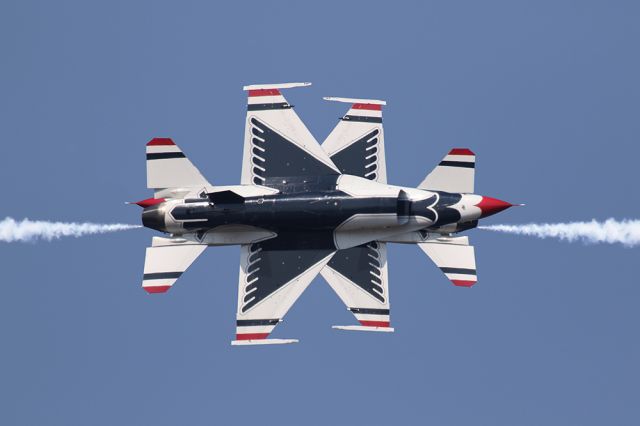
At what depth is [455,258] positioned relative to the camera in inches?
1663

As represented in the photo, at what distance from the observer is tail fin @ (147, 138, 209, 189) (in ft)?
140

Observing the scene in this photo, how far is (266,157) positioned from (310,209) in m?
3.08

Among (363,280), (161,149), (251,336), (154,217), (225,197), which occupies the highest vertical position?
(161,149)

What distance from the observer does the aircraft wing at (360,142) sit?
1702 inches

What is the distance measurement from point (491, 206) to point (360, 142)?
208 inches

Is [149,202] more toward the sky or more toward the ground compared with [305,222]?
more toward the sky

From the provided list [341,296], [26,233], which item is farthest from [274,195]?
[26,233]

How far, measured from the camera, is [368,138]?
4366cm

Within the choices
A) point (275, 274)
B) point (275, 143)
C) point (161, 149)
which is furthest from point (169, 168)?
point (275, 274)

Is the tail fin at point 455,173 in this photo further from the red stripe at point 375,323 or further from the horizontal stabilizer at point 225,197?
the horizontal stabilizer at point 225,197

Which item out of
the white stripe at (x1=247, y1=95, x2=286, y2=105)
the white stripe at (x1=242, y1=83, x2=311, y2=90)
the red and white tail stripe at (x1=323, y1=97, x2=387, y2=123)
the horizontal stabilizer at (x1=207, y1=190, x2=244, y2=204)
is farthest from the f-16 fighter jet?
the white stripe at (x1=242, y1=83, x2=311, y2=90)

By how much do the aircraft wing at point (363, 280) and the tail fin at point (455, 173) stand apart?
2.84 m

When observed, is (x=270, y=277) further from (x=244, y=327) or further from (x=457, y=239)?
(x=457, y=239)

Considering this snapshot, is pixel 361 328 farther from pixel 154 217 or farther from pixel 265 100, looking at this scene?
pixel 265 100
